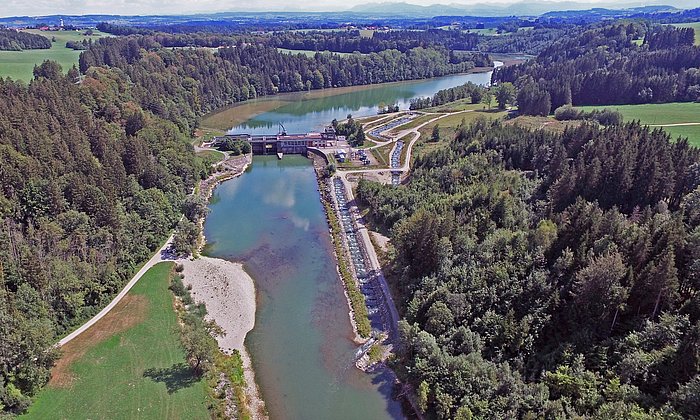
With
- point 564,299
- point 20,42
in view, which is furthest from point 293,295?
point 20,42

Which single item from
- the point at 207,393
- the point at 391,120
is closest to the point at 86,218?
the point at 207,393

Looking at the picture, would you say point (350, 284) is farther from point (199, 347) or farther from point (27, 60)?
point (27, 60)

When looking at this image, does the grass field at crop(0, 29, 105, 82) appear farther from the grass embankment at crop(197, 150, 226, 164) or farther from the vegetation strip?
the vegetation strip

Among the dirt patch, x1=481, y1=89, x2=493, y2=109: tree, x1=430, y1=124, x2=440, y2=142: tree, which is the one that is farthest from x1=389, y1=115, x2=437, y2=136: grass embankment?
the dirt patch

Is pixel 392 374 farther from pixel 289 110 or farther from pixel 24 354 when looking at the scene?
pixel 289 110

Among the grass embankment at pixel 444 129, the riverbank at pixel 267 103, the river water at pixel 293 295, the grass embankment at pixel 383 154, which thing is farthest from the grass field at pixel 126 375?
the riverbank at pixel 267 103

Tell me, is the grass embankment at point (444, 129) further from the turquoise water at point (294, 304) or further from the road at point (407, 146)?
the turquoise water at point (294, 304)
